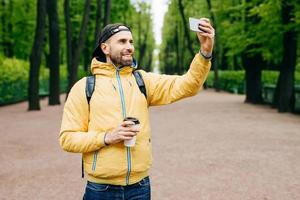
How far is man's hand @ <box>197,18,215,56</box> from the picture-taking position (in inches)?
113

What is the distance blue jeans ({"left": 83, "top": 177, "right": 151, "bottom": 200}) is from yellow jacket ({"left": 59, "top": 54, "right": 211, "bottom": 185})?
0.04 metres

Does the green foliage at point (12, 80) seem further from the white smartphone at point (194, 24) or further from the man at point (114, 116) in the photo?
the white smartphone at point (194, 24)

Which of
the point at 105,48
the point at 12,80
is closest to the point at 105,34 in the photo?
the point at 105,48

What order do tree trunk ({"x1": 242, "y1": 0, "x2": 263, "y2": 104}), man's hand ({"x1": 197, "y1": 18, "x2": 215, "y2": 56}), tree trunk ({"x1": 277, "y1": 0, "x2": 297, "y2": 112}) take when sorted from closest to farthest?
man's hand ({"x1": 197, "y1": 18, "x2": 215, "y2": 56})
tree trunk ({"x1": 277, "y1": 0, "x2": 297, "y2": 112})
tree trunk ({"x1": 242, "y1": 0, "x2": 263, "y2": 104})

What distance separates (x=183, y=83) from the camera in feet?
10.4

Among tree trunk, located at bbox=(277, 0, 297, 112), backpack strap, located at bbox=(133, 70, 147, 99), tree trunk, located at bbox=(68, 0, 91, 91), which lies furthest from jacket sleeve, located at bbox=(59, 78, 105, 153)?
tree trunk, located at bbox=(68, 0, 91, 91)

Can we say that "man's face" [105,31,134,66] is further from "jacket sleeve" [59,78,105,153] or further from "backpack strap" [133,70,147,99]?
"jacket sleeve" [59,78,105,153]

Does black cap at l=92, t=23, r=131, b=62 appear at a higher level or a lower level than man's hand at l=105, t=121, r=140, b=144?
higher

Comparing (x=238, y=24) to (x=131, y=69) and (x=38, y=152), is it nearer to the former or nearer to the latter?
(x=38, y=152)

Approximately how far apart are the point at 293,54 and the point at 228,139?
9870 mm

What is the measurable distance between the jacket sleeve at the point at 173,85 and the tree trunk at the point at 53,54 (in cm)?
2293

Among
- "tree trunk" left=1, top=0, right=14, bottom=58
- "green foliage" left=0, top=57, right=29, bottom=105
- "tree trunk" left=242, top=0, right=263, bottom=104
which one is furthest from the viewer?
"tree trunk" left=1, top=0, right=14, bottom=58

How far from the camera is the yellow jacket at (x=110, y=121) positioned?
2.96 meters

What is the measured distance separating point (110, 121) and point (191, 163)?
639cm
